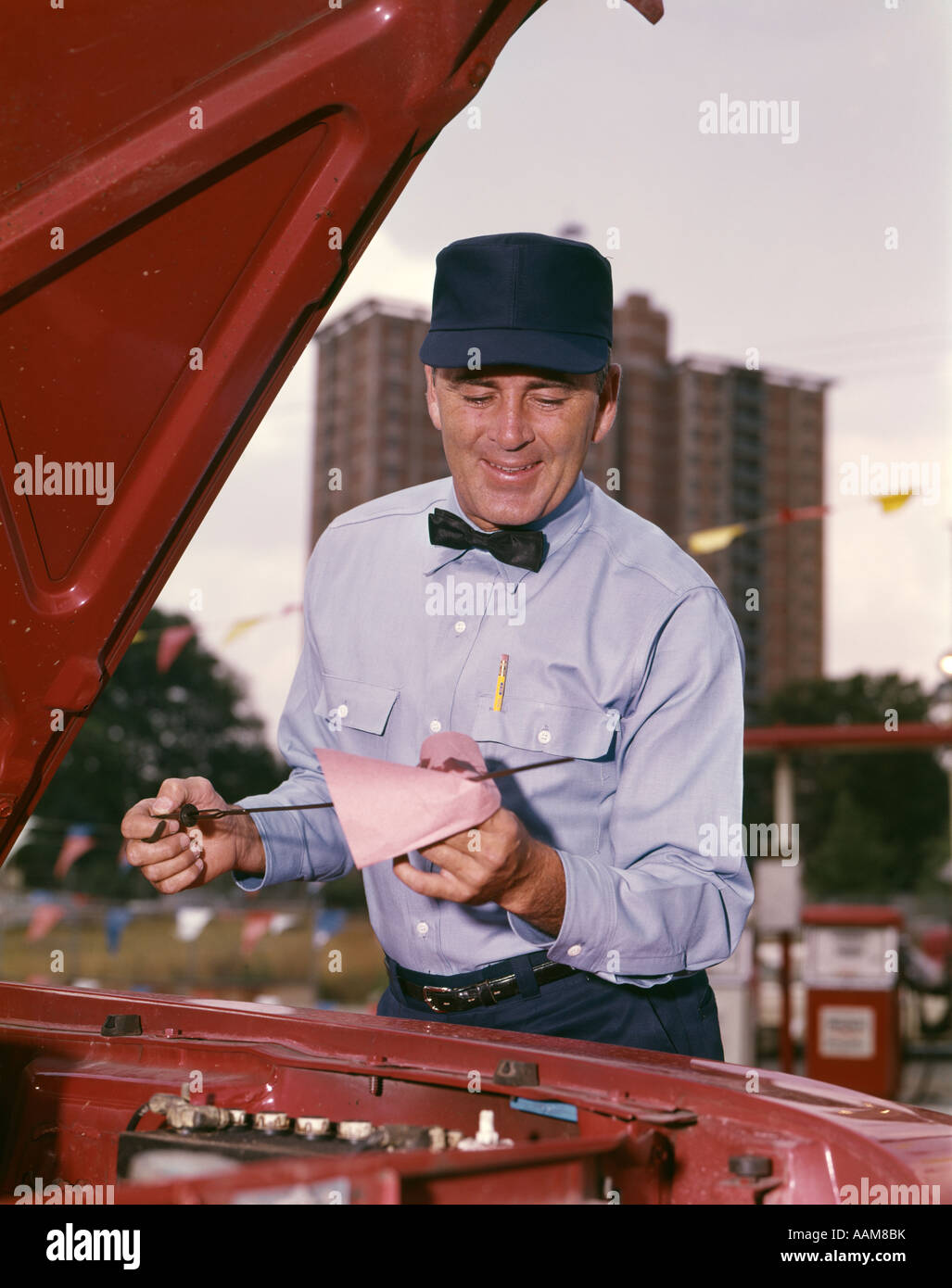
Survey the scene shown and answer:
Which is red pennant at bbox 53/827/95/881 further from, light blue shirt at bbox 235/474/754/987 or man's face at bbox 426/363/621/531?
man's face at bbox 426/363/621/531

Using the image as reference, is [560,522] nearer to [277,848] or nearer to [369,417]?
[277,848]

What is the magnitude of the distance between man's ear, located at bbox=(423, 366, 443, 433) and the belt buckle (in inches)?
42.7

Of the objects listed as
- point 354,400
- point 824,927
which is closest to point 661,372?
point 354,400

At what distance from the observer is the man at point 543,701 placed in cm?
230

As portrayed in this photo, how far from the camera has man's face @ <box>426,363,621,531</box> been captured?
2445 millimetres

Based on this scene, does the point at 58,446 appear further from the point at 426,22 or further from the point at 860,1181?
the point at 860,1181

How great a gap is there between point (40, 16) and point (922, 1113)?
193 cm

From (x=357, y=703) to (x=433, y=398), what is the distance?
636 mm

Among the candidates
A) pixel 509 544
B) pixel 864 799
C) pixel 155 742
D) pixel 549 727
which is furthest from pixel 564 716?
pixel 864 799

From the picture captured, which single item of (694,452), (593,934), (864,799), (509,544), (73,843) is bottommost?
(864,799)

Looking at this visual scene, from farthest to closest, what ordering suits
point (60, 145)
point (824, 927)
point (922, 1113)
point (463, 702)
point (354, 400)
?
point (354, 400)
point (824, 927)
point (463, 702)
point (60, 145)
point (922, 1113)

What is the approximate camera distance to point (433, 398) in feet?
8.64

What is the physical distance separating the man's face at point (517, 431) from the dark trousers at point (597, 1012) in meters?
0.87

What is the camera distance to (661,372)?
32406mm
